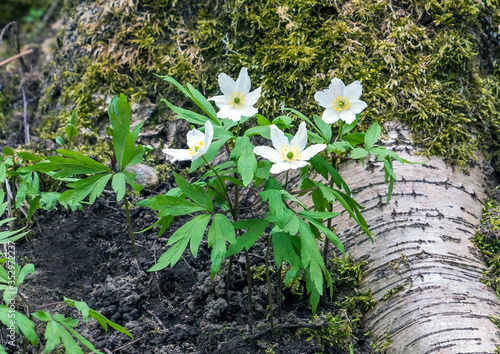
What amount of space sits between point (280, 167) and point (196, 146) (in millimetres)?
369

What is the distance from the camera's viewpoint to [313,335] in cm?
219

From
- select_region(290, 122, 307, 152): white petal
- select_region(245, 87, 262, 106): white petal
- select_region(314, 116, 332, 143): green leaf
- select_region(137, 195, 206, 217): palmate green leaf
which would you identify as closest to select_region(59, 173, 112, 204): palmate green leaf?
select_region(137, 195, 206, 217): palmate green leaf

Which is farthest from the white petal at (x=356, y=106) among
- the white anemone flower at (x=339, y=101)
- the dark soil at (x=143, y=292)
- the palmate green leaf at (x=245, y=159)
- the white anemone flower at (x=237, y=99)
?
the dark soil at (x=143, y=292)

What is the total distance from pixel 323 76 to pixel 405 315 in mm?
1616

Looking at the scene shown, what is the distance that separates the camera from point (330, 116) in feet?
6.66

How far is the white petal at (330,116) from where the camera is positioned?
6.63 ft

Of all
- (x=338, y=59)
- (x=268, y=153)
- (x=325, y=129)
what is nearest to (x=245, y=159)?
(x=268, y=153)

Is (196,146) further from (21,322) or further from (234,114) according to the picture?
(21,322)

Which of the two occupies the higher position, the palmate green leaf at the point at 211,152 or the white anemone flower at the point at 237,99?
the white anemone flower at the point at 237,99

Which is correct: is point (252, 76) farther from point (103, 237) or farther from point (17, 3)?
point (17, 3)

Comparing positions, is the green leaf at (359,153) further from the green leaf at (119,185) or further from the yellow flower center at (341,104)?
the green leaf at (119,185)

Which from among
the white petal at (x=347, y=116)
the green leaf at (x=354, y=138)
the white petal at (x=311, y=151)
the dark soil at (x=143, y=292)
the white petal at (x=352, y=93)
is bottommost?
the dark soil at (x=143, y=292)

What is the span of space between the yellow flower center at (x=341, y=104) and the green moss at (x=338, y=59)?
91 centimetres

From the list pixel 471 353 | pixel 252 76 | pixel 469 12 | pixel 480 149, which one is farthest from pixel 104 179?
pixel 469 12
